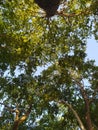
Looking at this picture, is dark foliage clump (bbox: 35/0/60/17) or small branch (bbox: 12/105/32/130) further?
small branch (bbox: 12/105/32/130)

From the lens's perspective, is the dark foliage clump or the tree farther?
the tree

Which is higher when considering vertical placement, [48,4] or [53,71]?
[53,71]

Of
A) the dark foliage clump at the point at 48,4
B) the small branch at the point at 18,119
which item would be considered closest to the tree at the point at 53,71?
the small branch at the point at 18,119

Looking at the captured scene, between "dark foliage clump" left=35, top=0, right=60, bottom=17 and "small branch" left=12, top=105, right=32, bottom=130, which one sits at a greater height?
"small branch" left=12, top=105, right=32, bottom=130

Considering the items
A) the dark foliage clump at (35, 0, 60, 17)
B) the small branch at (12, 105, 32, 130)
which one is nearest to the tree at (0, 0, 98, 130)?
the small branch at (12, 105, 32, 130)

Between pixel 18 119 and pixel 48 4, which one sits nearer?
pixel 48 4

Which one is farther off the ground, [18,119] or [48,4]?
[18,119]

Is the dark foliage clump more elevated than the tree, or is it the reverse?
the tree

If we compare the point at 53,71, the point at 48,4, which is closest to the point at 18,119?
the point at 53,71

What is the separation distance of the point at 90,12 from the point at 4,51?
5.34 m

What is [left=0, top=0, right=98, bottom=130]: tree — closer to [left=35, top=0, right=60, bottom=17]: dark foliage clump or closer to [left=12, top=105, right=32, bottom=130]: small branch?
[left=12, top=105, right=32, bottom=130]: small branch

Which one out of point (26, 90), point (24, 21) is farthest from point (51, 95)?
point (24, 21)

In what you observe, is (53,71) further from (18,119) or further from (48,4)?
(48,4)

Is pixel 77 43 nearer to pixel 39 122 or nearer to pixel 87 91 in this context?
pixel 87 91
